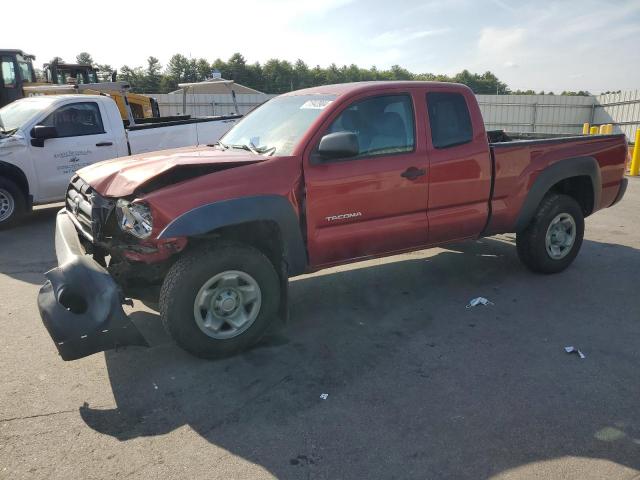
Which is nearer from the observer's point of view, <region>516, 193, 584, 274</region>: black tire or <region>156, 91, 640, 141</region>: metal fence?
<region>516, 193, 584, 274</region>: black tire

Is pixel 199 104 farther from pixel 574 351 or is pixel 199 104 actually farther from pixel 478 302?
pixel 574 351

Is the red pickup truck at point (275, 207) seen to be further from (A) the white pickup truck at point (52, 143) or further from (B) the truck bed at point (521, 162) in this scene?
(A) the white pickup truck at point (52, 143)

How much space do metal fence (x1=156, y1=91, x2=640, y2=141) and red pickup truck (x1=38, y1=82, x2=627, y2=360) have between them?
19.5 m

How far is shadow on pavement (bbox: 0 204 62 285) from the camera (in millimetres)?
5734

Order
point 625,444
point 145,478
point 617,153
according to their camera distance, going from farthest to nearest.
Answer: point 617,153 → point 625,444 → point 145,478

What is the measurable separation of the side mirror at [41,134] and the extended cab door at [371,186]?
5476 mm

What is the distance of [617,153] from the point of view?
18.8 feet

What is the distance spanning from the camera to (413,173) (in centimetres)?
436

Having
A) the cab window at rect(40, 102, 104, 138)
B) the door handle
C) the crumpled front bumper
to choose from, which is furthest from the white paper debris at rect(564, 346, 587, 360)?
the cab window at rect(40, 102, 104, 138)

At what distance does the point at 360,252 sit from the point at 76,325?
221cm

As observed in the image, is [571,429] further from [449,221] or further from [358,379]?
[449,221]

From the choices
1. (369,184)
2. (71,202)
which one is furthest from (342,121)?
(71,202)

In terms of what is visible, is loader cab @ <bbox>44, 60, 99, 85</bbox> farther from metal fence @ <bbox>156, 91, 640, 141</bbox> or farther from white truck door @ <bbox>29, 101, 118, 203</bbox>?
white truck door @ <bbox>29, 101, 118, 203</bbox>

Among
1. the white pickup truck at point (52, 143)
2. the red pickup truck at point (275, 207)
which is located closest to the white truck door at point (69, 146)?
the white pickup truck at point (52, 143)
